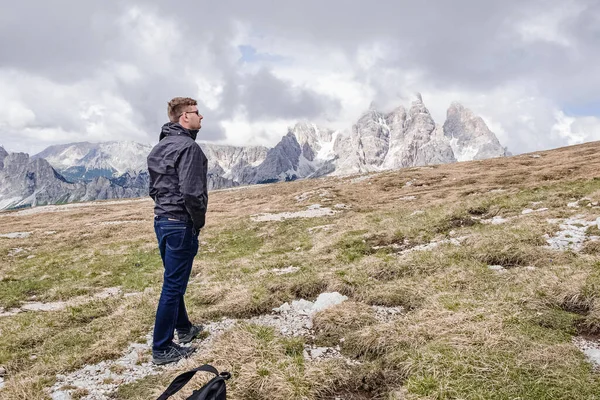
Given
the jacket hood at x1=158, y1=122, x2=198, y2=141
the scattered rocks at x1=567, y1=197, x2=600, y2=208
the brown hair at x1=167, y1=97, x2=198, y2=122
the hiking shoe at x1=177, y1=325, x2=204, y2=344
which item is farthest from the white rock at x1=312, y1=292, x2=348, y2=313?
the scattered rocks at x1=567, y1=197, x2=600, y2=208

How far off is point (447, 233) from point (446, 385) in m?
13.7

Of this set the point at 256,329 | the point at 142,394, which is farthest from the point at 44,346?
the point at 256,329

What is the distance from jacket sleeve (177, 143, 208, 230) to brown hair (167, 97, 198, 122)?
115cm

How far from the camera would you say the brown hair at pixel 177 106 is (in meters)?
8.28

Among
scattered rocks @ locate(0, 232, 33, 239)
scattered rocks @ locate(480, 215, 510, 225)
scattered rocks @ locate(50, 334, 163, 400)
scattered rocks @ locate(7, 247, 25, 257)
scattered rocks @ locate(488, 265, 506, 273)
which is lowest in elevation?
scattered rocks @ locate(7, 247, 25, 257)

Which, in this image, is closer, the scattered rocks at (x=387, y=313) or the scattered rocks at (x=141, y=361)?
the scattered rocks at (x=141, y=361)

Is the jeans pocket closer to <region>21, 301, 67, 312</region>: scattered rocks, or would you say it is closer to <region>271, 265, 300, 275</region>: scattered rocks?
<region>271, 265, 300, 275</region>: scattered rocks

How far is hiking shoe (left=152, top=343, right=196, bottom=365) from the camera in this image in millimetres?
8031

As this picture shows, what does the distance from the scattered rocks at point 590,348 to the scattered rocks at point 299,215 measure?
28.9m

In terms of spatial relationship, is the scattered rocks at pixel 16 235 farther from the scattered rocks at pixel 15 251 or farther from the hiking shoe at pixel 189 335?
the hiking shoe at pixel 189 335

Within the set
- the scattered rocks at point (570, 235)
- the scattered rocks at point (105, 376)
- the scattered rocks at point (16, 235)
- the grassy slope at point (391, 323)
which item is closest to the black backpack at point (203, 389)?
the grassy slope at point (391, 323)

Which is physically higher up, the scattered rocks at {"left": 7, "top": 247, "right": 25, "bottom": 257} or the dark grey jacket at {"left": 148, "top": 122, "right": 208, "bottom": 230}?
the dark grey jacket at {"left": 148, "top": 122, "right": 208, "bottom": 230}

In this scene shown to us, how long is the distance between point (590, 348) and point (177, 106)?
9.90m

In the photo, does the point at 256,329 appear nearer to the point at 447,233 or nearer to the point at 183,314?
the point at 183,314
